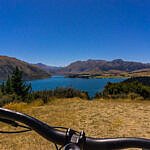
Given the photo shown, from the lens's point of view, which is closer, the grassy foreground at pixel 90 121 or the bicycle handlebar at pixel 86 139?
the bicycle handlebar at pixel 86 139

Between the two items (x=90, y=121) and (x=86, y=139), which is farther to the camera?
(x=90, y=121)

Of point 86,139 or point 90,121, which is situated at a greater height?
point 86,139

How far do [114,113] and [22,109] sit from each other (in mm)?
4143

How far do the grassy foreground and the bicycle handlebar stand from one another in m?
6.14

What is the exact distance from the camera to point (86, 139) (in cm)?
101

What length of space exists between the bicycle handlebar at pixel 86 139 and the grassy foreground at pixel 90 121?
242 inches

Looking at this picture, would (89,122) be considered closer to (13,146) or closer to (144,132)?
(144,132)

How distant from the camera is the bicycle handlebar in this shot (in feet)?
3.31

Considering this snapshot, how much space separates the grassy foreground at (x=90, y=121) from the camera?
7.57 metres

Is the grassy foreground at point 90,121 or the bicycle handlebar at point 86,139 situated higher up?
the bicycle handlebar at point 86,139

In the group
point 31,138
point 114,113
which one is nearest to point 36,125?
point 31,138

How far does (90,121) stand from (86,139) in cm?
850

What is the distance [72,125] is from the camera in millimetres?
9086

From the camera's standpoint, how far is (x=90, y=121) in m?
9.40
